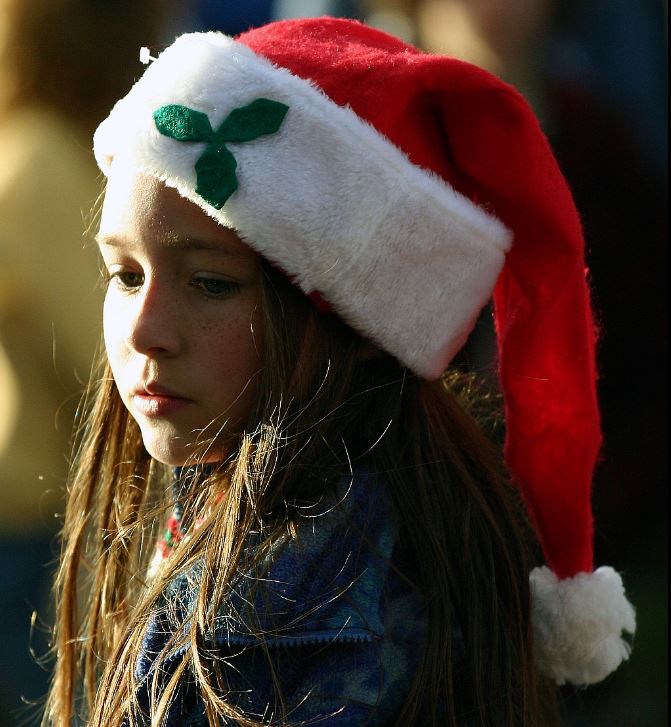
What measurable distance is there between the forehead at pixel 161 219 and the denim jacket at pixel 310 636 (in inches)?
14.9

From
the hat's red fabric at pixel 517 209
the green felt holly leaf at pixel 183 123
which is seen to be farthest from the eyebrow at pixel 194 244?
the hat's red fabric at pixel 517 209

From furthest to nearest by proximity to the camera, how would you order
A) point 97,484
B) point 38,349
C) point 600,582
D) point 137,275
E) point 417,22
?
point 417,22
point 38,349
point 97,484
point 600,582
point 137,275

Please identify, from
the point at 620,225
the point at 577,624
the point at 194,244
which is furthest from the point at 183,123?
the point at 620,225

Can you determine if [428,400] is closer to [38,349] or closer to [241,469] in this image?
[241,469]

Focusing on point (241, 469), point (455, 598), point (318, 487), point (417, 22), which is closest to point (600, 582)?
point (455, 598)

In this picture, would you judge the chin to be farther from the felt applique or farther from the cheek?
the felt applique

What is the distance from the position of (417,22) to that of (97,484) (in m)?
1.51

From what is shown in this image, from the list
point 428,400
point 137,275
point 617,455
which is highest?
point 137,275

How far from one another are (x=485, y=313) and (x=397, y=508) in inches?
31.8

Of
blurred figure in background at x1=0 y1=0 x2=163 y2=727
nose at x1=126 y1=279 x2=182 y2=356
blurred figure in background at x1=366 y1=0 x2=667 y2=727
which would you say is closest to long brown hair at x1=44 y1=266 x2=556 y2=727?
nose at x1=126 y1=279 x2=182 y2=356

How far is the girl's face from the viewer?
136cm

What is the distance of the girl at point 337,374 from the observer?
51.3 inches

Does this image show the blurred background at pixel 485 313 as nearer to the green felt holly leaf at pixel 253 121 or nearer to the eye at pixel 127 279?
the eye at pixel 127 279

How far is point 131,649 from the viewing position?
1.34 m
